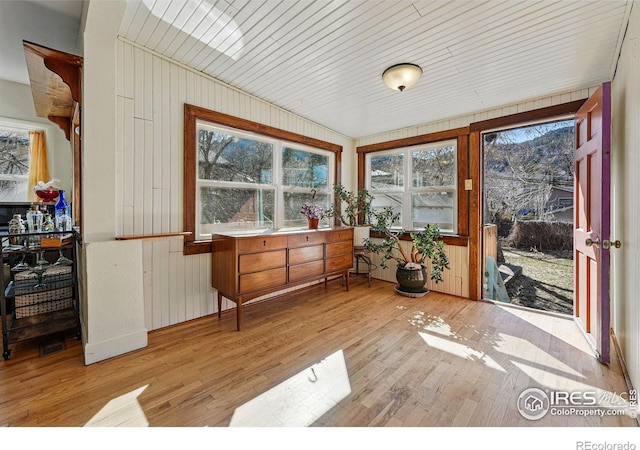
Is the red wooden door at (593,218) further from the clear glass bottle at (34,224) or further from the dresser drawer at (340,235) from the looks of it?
the clear glass bottle at (34,224)

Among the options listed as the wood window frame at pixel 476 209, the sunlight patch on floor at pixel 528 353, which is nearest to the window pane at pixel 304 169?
the wood window frame at pixel 476 209

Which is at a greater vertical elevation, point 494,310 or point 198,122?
point 198,122

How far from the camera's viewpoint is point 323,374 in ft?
6.21

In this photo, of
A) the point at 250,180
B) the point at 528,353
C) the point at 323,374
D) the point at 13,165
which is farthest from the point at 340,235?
the point at 13,165

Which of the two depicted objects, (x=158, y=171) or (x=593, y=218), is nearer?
(x=593, y=218)

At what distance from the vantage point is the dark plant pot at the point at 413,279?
11.9 ft

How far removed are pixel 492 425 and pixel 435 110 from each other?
10.9 ft

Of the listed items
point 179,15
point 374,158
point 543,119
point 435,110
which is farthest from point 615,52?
point 179,15

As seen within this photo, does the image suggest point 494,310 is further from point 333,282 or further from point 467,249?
point 333,282

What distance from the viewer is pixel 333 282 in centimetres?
425

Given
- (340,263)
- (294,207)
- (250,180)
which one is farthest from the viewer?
(294,207)

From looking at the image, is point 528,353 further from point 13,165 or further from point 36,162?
point 13,165

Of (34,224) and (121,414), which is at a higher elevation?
(34,224)

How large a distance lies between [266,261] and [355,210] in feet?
7.39
